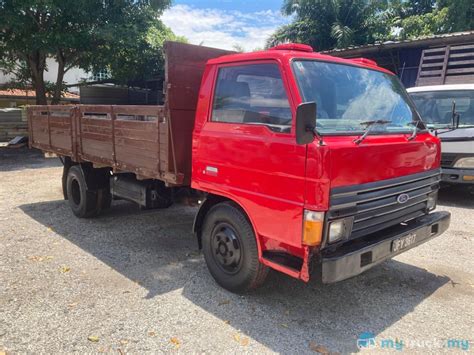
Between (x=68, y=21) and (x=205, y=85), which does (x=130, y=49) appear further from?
(x=205, y=85)

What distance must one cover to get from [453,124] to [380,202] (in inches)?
183

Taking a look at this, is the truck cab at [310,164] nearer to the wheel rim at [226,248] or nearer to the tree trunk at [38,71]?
the wheel rim at [226,248]

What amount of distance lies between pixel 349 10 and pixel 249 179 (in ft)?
74.2

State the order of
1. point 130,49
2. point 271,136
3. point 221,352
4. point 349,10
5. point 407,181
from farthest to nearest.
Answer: point 349,10 → point 130,49 → point 407,181 → point 271,136 → point 221,352

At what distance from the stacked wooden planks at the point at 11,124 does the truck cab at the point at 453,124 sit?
1600 centimetres

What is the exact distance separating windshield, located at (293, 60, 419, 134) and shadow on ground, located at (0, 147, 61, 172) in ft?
36.5

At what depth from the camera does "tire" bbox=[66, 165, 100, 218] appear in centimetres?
621

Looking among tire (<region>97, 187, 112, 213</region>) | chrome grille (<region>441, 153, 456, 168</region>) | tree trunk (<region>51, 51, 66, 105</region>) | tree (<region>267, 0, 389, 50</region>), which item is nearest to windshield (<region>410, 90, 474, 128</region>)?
chrome grille (<region>441, 153, 456, 168</region>)

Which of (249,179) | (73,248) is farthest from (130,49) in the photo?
(249,179)

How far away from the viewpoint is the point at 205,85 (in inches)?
158

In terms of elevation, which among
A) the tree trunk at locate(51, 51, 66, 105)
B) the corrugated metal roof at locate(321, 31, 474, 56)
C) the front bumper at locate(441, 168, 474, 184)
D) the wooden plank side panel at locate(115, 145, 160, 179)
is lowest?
the front bumper at locate(441, 168, 474, 184)

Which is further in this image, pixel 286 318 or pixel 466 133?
pixel 466 133

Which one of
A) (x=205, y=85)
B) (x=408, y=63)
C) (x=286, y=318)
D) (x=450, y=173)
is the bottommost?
(x=286, y=318)

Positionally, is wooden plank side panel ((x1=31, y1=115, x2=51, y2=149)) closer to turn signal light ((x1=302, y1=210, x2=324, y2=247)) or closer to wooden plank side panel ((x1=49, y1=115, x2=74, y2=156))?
wooden plank side panel ((x1=49, y1=115, x2=74, y2=156))
